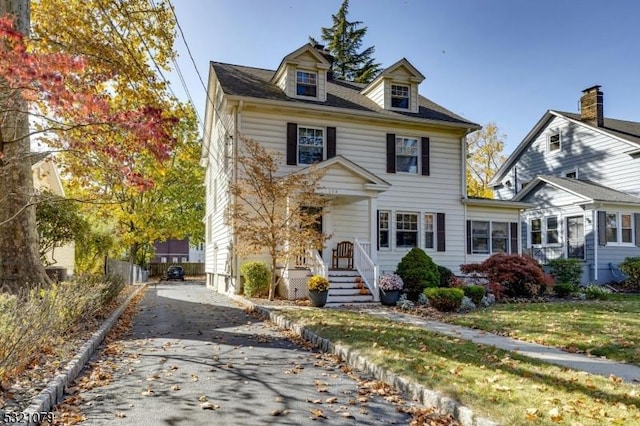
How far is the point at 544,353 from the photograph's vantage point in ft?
21.7

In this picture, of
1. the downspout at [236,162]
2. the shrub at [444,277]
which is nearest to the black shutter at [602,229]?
the shrub at [444,277]

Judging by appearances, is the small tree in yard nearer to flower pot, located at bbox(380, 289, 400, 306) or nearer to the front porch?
the front porch

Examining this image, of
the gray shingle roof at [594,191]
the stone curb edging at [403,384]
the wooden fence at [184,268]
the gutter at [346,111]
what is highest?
the gutter at [346,111]

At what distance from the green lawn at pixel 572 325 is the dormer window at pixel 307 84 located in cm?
947

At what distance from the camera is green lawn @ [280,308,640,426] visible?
152 inches

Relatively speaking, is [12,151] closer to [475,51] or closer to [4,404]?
[4,404]

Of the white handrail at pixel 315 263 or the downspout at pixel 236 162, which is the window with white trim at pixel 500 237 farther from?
the downspout at pixel 236 162

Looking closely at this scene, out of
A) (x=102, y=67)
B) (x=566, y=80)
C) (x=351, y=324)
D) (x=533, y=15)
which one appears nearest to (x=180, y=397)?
(x=351, y=324)

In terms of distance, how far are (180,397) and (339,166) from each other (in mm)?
10541

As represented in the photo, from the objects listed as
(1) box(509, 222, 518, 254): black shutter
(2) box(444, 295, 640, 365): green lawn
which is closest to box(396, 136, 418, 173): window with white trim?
(1) box(509, 222, 518, 254): black shutter

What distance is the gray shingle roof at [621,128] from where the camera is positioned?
830 inches

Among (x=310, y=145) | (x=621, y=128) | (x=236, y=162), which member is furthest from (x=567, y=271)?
(x=236, y=162)

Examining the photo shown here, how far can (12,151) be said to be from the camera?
9.05 meters

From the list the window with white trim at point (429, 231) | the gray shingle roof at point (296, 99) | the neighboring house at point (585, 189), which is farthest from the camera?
the neighboring house at point (585, 189)
